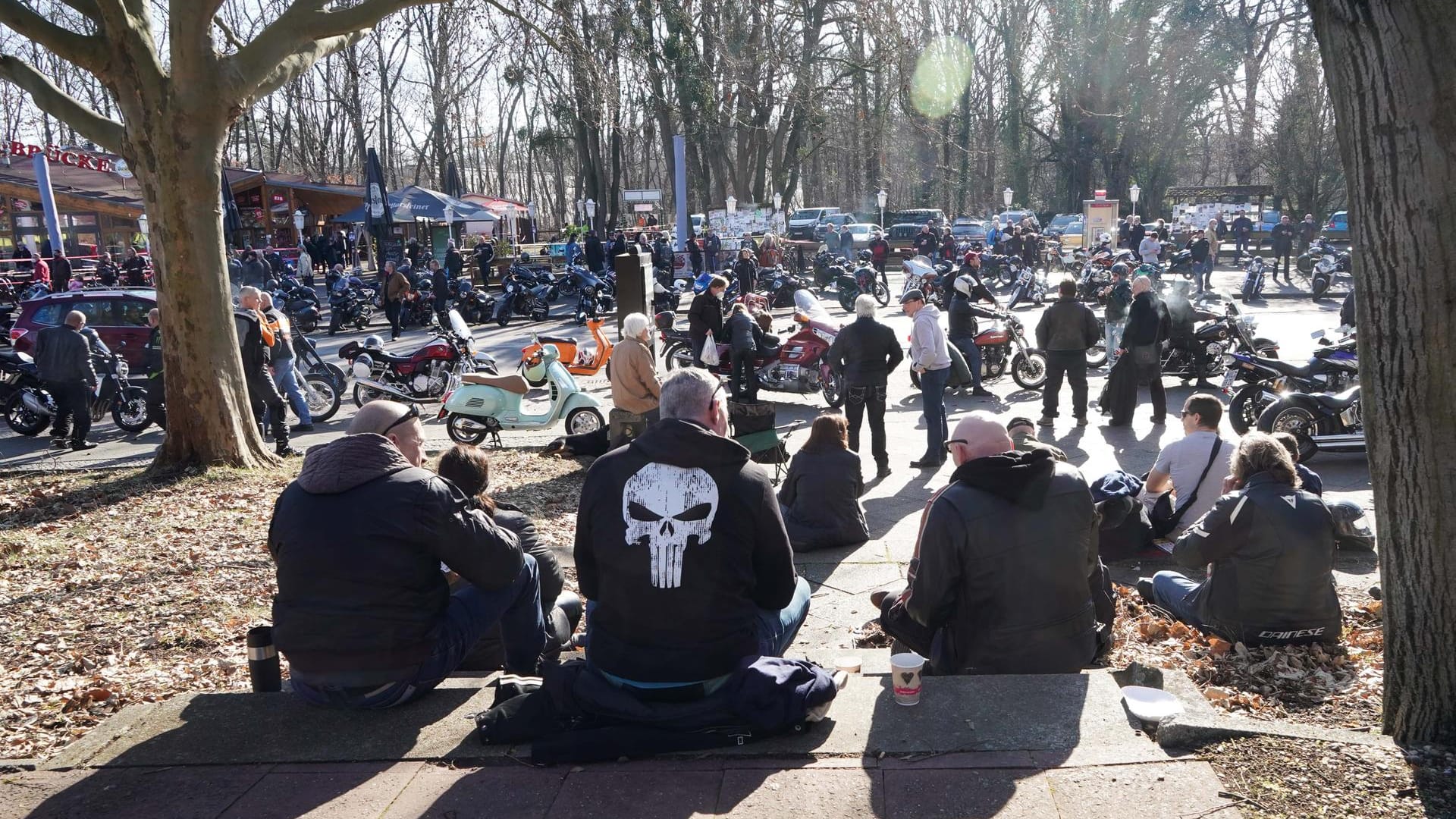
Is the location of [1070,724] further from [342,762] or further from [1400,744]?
[342,762]

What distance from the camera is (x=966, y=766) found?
3270 mm

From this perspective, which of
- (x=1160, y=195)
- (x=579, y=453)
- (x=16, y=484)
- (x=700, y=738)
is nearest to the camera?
(x=700, y=738)

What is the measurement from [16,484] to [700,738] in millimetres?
8676

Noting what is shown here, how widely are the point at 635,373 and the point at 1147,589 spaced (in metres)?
4.79

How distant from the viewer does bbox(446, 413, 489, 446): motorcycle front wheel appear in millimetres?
11344

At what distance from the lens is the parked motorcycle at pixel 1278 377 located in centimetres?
1007

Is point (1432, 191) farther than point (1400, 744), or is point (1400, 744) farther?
point (1400, 744)

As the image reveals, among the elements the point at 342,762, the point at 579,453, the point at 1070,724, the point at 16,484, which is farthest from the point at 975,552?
the point at 16,484

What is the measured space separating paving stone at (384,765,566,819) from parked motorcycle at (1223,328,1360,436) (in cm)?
848

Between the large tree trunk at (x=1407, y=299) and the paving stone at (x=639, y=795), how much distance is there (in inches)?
88.4

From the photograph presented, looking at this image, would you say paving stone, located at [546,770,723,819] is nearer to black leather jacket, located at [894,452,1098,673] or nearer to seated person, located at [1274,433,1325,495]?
black leather jacket, located at [894,452,1098,673]

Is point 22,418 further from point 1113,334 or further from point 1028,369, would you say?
point 1113,334

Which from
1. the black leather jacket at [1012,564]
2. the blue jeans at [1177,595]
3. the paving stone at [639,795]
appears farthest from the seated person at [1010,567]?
the blue jeans at [1177,595]

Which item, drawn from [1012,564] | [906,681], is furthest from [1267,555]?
[906,681]
